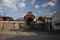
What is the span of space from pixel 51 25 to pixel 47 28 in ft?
7.82

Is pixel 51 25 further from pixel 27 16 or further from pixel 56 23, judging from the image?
pixel 27 16

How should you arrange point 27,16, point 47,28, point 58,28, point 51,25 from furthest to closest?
point 27,16
point 51,25
point 47,28
point 58,28

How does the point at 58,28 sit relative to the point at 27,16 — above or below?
below

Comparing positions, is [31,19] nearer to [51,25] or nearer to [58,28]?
[51,25]

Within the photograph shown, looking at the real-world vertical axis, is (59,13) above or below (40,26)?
above

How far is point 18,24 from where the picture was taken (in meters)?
33.6

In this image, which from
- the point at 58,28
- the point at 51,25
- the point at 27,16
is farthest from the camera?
the point at 27,16

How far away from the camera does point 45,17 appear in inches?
1555

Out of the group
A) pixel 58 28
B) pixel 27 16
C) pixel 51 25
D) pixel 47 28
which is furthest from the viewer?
pixel 27 16

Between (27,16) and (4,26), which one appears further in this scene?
(27,16)

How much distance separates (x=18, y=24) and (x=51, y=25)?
23.0ft

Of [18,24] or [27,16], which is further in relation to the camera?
[27,16]

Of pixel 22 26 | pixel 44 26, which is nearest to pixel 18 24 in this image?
pixel 22 26

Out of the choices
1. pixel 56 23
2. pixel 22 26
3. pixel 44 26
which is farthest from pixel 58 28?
pixel 22 26
